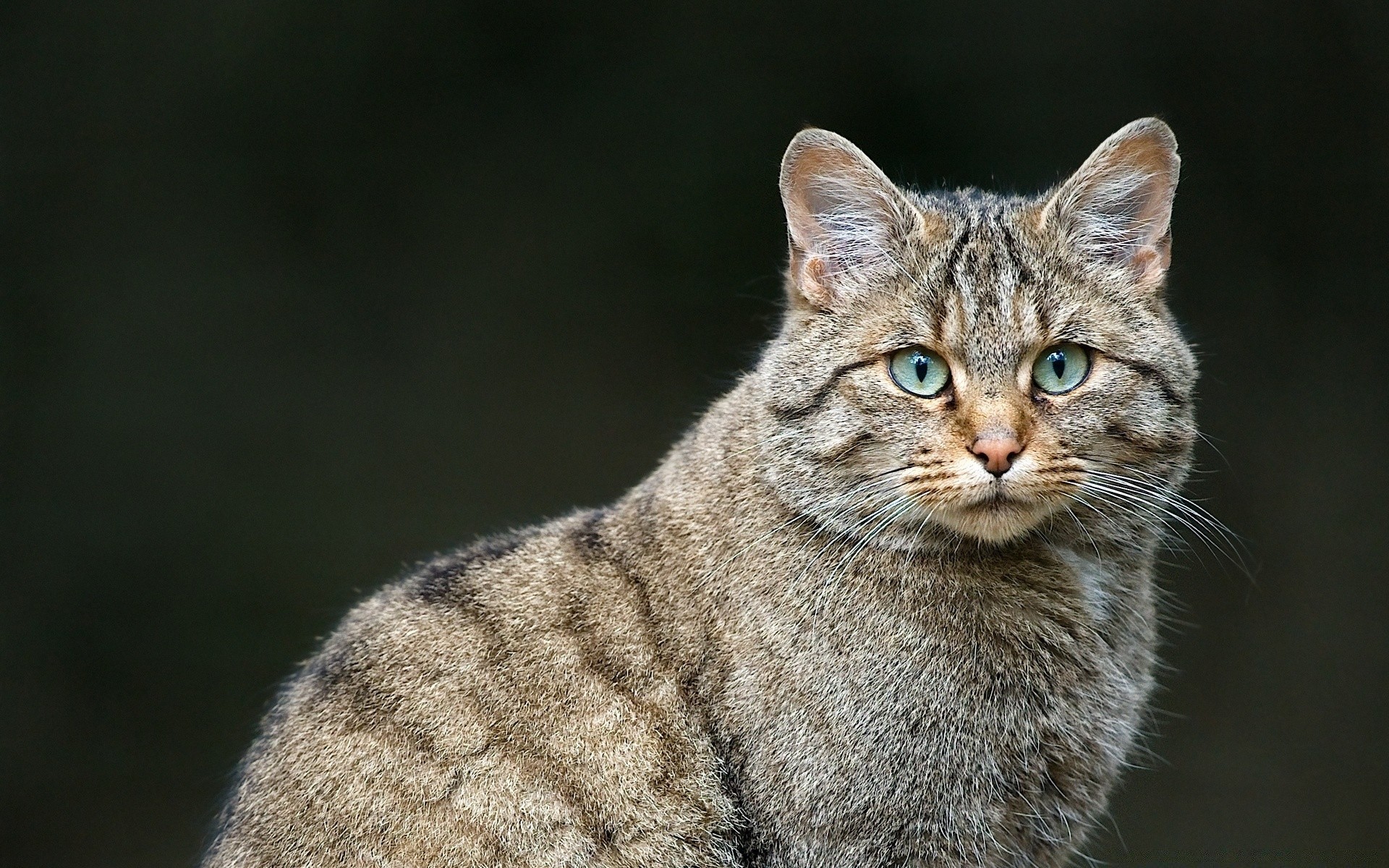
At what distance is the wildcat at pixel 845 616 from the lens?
→ 13.3 ft

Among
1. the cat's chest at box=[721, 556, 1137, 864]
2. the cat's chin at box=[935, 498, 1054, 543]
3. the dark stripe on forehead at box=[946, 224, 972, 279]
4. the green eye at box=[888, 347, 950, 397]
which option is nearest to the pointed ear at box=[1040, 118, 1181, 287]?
the dark stripe on forehead at box=[946, 224, 972, 279]

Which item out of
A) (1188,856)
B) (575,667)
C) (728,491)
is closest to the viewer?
(575,667)

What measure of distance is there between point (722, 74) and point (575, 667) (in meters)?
5.30

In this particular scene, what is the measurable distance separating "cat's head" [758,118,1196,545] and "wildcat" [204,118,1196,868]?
0.01 metres

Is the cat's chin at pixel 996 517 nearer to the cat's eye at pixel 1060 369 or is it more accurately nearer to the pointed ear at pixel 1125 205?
the cat's eye at pixel 1060 369

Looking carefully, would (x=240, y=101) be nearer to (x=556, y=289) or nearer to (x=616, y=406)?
(x=556, y=289)

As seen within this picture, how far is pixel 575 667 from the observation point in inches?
168

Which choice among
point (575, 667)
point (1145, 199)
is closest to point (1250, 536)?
point (1145, 199)

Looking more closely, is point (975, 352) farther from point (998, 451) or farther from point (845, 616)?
point (845, 616)

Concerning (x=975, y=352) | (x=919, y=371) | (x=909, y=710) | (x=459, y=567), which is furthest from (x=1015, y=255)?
(x=459, y=567)

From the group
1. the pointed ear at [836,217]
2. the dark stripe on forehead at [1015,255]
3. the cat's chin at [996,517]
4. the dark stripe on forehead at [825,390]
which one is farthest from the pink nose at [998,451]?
the pointed ear at [836,217]

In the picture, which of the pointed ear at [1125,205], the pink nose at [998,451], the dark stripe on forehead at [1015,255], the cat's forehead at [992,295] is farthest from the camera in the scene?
the pointed ear at [1125,205]

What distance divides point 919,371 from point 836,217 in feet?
2.04

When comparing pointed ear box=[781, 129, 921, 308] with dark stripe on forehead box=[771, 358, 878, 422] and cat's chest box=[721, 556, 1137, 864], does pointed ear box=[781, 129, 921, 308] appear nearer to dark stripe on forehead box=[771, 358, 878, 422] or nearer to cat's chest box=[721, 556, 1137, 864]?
dark stripe on forehead box=[771, 358, 878, 422]
